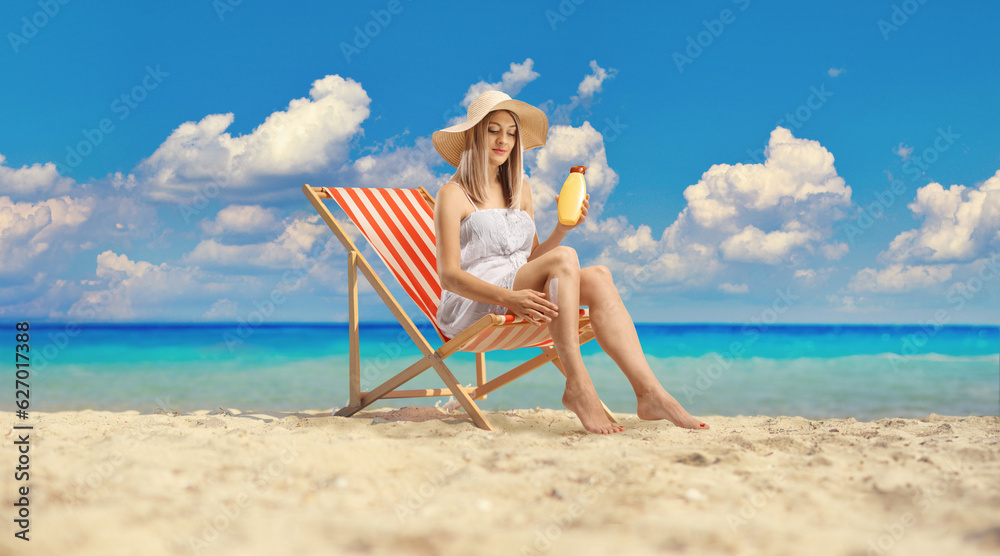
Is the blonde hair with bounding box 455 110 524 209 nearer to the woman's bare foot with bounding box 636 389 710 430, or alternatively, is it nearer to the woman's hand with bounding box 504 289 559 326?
the woman's hand with bounding box 504 289 559 326

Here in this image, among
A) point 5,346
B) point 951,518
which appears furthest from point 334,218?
point 5,346

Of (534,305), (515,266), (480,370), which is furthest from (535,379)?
(534,305)

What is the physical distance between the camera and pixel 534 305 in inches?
98.4

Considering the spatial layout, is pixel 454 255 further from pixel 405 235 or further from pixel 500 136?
pixel 405 235

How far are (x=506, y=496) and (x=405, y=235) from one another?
2.17 meters

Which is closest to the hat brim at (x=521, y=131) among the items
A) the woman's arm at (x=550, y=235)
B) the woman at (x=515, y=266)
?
the woman at (x=515, y=266)

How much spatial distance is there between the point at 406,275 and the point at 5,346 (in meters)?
12.2

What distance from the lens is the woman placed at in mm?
2516

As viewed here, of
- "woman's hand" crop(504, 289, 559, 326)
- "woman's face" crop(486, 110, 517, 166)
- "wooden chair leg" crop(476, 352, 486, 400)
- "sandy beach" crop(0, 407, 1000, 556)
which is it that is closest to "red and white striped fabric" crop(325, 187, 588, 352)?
"woman's hand" crop(504, 289, 559, 326)

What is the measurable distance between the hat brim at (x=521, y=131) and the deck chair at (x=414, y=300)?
50 centimetres

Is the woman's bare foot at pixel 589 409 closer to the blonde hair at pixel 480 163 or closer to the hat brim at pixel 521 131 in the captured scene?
the blonde hair at pixel 480 163

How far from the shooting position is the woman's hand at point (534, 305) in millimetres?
2504

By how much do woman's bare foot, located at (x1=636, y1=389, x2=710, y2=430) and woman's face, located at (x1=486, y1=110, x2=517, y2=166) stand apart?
132 centimetres

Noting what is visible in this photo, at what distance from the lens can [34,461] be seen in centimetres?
176
